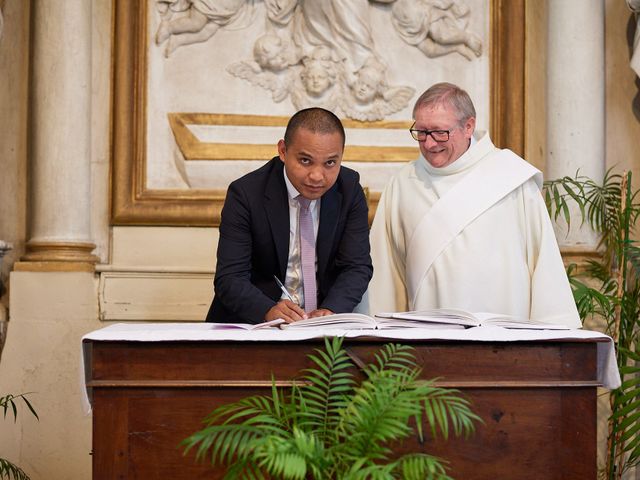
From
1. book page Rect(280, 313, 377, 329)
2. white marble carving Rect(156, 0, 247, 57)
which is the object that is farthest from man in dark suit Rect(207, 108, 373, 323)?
white marble carving Rect(156, 0, 247, 57)

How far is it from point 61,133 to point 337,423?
352cm

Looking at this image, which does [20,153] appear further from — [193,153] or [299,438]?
[299,438]

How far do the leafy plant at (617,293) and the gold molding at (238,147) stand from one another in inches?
38.1

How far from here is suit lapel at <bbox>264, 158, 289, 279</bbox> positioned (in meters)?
3.93

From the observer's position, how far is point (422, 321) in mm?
3260

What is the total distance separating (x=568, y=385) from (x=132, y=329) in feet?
4.27

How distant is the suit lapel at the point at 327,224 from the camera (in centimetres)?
397

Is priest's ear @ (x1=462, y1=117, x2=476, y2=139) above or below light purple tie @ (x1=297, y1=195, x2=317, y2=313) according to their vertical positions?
above

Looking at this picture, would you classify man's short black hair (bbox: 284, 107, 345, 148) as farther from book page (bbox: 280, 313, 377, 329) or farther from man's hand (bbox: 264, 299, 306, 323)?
book page (bbox: 280, 313, 377, 329)

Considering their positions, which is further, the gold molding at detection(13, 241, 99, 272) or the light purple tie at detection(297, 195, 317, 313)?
the gold molding at detection(13, 241, 99, 272)

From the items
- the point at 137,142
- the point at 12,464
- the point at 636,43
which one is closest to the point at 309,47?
the point at 137,142

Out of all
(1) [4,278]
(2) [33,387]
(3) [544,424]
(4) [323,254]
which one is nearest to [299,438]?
(3) [544,424]

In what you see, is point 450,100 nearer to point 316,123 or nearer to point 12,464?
point 316,123

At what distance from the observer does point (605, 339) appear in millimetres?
3025
